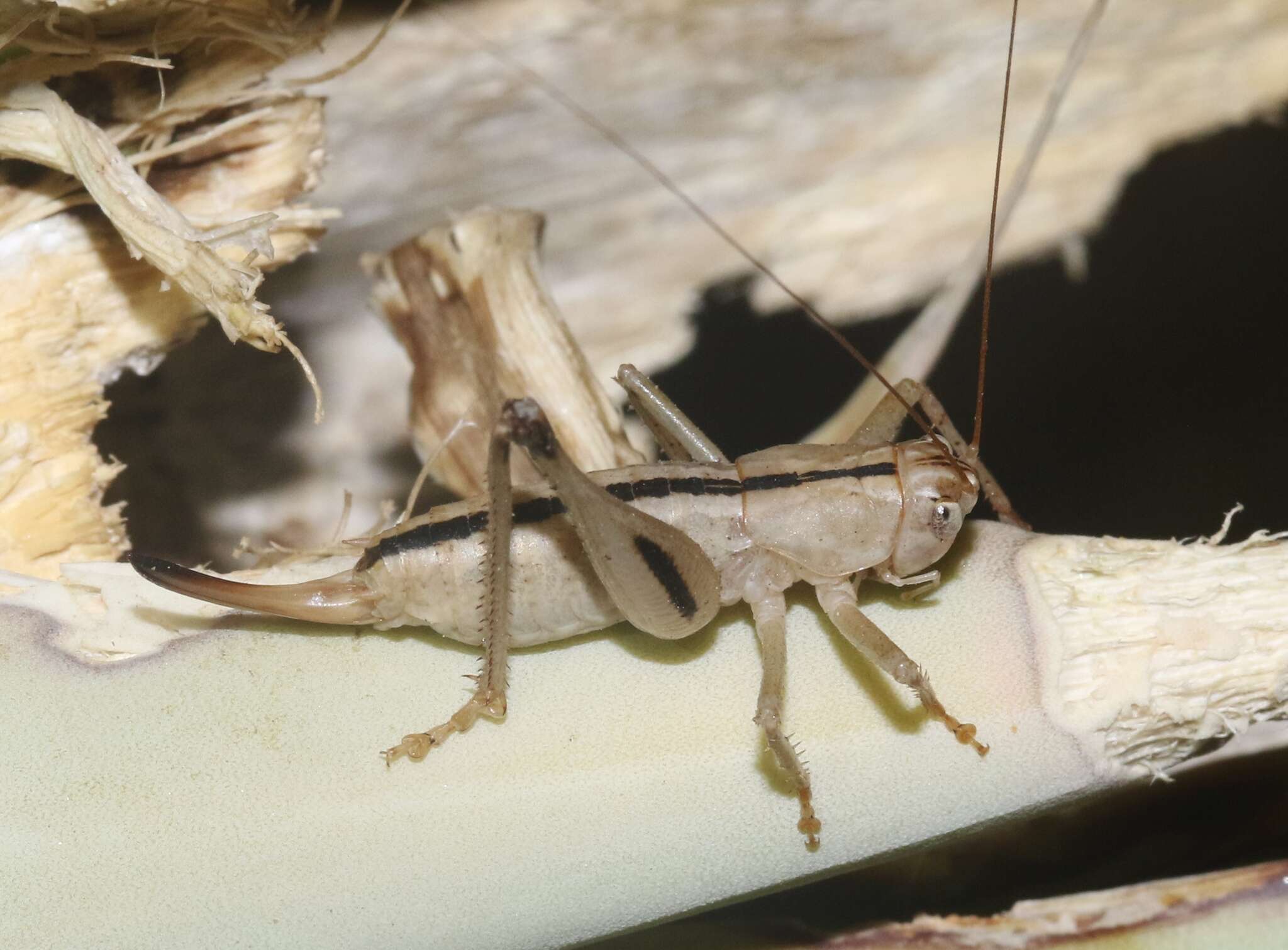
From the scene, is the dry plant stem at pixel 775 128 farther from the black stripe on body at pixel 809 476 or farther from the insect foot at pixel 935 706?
the insect foot at pixel 935 706

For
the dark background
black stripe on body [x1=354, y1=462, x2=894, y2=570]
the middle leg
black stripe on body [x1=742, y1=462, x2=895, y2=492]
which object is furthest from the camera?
the dark background

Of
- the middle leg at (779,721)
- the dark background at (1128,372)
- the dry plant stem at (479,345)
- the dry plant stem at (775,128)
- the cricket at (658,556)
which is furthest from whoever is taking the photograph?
the dark background at (1128,372)

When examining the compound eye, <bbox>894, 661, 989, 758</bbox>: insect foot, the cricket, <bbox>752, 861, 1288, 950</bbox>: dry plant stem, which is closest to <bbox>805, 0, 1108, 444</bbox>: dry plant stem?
the cricket

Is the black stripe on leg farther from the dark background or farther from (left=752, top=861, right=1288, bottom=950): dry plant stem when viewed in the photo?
the dark background

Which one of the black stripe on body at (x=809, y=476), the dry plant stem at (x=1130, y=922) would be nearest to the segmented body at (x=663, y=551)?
the black stripe on body at (x=809, y=476)

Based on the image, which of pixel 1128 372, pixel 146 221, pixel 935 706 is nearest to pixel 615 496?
pixel 935 706

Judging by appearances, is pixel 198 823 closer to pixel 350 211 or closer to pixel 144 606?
pixel 144 606

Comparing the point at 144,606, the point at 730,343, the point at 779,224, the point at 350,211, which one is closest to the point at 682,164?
the point at 779,224

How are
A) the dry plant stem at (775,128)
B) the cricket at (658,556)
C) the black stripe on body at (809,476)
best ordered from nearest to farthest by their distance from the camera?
the cricket at (658,556) < the black stripe on body at (809,476) < the dry plant stem at (775,128)
